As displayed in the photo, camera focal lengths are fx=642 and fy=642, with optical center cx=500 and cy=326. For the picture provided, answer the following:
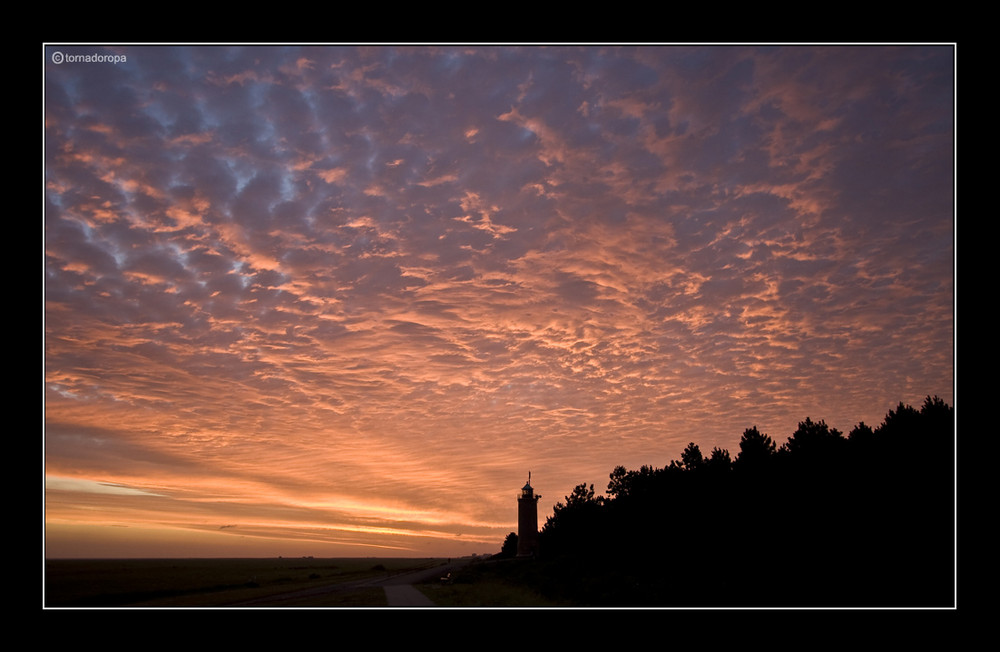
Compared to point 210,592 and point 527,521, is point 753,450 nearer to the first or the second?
point 527,521

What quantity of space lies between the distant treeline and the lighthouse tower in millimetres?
31745

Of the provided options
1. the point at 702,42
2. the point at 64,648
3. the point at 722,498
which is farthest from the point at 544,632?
the point at 722,498

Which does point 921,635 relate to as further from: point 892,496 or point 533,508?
point 533,508

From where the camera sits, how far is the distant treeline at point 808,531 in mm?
25234

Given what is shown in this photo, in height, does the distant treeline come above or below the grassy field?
above

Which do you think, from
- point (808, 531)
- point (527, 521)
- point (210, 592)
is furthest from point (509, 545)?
point (808, 531)

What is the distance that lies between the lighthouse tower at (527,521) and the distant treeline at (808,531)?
1250 inches

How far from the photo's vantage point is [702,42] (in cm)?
1317

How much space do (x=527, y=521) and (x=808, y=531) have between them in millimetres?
49765

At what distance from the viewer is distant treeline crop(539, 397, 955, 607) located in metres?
25.2

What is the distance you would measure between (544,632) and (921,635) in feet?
25.8

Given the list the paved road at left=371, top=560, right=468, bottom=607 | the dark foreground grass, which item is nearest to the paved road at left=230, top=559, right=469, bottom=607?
the paved road at left=371, top=560, right=468, bottom=607

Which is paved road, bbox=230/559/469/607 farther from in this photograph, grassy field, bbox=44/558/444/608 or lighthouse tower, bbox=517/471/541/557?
lighthouse tower, bbox=517/471/541/557

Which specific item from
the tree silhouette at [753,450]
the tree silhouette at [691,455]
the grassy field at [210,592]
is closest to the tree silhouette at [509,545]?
the grassy field at [210,592]
